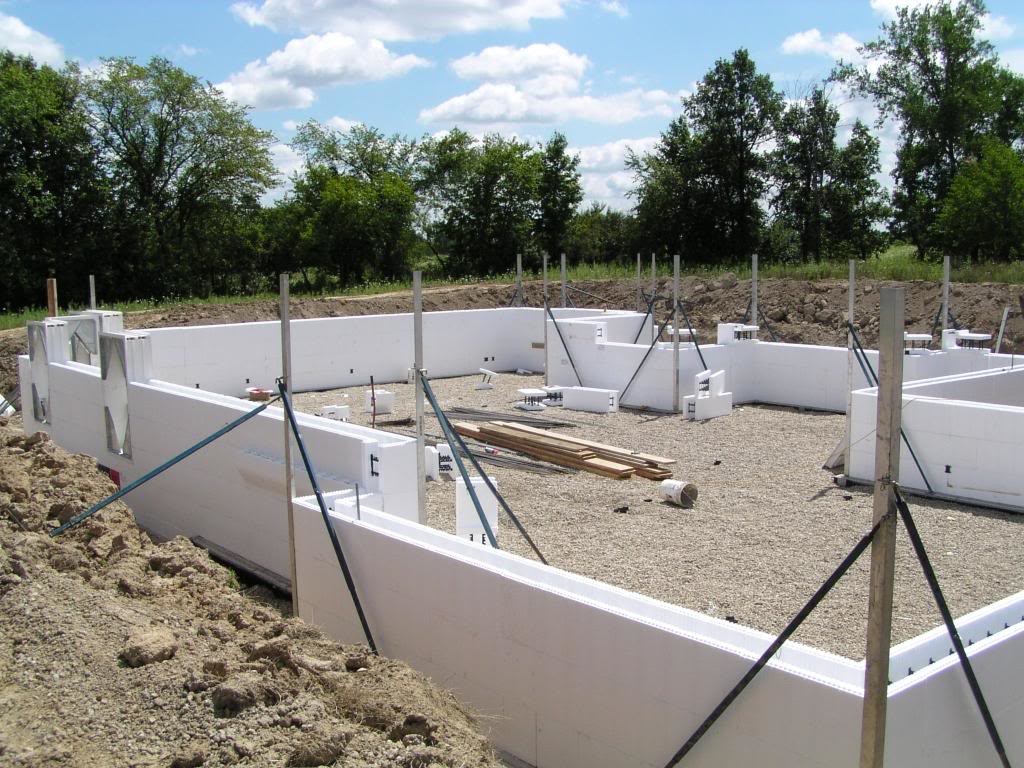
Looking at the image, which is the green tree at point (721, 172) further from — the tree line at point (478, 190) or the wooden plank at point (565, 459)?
the wooden plank at point (565, 459)

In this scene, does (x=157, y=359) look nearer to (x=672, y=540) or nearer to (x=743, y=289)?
(x=672, y=540)

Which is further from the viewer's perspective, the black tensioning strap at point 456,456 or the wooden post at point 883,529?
the black tensioning strap at point 456,456

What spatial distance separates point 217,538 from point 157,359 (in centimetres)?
763

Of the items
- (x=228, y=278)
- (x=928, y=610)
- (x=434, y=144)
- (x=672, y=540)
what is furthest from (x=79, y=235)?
(x=928, y=610)

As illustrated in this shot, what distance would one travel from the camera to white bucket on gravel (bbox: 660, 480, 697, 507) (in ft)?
30.3

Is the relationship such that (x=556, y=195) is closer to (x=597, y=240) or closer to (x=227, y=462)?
(x=597, y=240)

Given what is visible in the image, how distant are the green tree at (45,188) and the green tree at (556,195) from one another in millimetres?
15949

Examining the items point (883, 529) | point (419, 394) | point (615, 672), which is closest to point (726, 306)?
point (419, 394)

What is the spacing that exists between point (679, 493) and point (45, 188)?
24415 mm

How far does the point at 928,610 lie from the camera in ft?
21.4

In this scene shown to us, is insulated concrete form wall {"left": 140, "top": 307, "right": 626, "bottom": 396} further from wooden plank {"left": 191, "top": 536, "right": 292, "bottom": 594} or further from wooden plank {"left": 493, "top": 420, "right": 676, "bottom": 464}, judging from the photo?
wooden plank {"left": 191, "top": 536, "right": 292, "bottom": 594}

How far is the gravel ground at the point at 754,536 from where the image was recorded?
22.1 ft

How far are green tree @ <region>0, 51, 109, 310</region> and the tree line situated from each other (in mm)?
56

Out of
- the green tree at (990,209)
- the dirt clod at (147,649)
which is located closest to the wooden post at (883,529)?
the dirt clod at (147,649)
